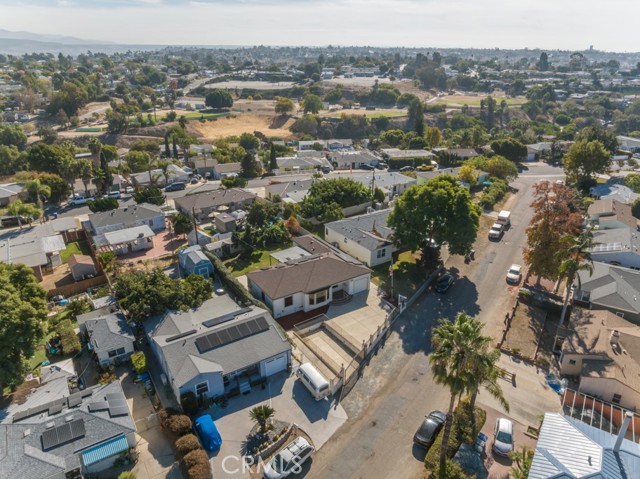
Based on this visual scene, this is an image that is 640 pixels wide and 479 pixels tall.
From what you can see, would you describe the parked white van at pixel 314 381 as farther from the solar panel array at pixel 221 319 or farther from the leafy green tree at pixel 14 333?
the leafy green tree at pixel 14 333

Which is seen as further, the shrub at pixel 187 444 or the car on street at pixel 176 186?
the car on street at pixel 176 186

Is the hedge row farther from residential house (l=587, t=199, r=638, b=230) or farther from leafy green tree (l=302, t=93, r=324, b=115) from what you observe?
leafy green tree (l=302, t=93, r=324, b=115)

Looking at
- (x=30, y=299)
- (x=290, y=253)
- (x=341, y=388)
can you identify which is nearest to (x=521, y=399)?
(x=341, y=388)

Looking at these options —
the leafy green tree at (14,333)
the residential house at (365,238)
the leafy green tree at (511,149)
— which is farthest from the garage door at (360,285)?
the leafy green tree at (511,149)

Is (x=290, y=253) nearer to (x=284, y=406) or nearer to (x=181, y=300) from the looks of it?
(x=181, y=300)

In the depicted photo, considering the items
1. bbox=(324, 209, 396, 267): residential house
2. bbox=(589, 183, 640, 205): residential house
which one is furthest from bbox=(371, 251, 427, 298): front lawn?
bbox=(589, 183, 640, 205): residential house

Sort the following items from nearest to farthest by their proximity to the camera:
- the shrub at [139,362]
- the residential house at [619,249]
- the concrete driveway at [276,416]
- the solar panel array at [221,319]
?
the concrete driveway at [276,416] → the shrub at [139,362] → the solar panel array at [221,319] → the residential house at [619,249]

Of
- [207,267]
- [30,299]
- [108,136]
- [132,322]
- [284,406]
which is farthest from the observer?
[108,136]
